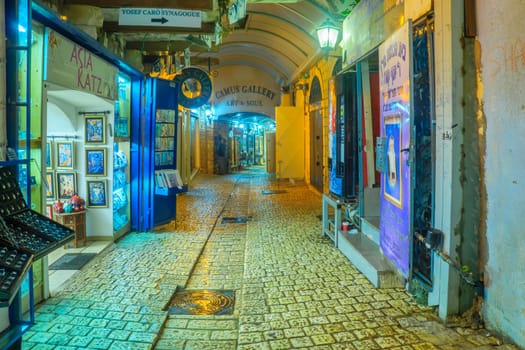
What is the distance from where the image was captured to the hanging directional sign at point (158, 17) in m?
4.79

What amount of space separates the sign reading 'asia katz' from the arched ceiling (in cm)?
73

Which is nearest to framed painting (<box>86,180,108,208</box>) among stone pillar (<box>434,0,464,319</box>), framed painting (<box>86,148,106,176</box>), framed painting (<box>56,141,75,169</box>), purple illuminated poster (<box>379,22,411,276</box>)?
framed painting (<box>86,148,106,176</box>)

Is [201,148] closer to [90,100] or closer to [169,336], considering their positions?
[90,100]

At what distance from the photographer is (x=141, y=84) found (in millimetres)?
6680

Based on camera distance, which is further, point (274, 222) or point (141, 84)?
point (274, 222)

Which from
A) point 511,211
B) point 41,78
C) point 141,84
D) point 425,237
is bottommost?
point 425,237

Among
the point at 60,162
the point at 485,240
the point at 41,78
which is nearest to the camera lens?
the point at 485,240

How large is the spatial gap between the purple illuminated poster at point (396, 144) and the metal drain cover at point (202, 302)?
1.83m

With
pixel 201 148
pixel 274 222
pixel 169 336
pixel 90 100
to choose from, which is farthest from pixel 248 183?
pixel 169 336

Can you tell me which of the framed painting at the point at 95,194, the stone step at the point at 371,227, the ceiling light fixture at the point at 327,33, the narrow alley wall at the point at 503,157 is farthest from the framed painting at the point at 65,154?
the narrow alley wall at the point at 503,157

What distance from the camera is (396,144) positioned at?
3.84 metres

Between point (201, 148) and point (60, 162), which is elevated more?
point (201, 148)

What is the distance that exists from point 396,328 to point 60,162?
5424 millimetres

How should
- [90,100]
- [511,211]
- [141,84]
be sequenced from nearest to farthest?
[511,211] → [90,100] → [141,84]
